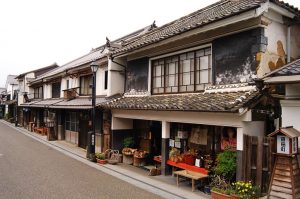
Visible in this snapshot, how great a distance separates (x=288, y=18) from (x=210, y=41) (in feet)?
9.81

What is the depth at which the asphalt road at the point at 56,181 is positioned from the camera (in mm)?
11055

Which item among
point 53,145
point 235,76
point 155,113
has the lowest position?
point 53,145

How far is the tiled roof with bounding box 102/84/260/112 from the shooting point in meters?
9.60

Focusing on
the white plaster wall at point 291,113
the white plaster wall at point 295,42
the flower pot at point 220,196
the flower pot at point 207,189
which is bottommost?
the flower pot at point 207,189

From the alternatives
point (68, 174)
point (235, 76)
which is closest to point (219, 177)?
point (235, 76)

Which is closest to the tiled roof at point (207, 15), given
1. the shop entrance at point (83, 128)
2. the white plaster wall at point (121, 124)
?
the white plaster wall at point (121, 124)

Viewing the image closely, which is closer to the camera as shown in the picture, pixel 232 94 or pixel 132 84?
pixel 232 94

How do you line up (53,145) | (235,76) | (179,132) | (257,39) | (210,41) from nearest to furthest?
1. (257,39)
2. (235,76)
3. (210,41)
4. (179,132)
5. (53,145)

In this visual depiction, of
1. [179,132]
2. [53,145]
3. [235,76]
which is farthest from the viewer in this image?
[53,145]

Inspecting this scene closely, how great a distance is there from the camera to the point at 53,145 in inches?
977

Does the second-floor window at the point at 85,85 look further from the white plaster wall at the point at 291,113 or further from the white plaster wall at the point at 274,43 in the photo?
the white plaster wall at the point at 291,113

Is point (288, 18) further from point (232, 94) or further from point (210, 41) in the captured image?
point (232, 94)

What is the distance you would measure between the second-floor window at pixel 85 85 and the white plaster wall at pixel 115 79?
16.1 ft

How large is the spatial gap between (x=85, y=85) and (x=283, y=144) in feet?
59.7
